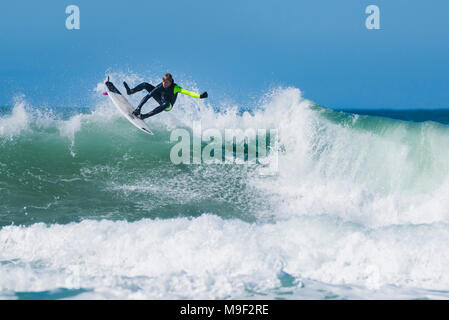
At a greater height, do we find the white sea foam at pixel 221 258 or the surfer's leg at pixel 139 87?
the surfer's leg at pixel 139 87

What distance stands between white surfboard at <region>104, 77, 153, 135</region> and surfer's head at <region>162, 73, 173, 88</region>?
4.10ft

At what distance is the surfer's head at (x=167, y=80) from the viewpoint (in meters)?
8.72

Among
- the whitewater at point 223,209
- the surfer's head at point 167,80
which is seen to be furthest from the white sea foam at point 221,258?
the surfer's head at point 167,80

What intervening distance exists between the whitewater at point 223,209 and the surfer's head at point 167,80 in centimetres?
207

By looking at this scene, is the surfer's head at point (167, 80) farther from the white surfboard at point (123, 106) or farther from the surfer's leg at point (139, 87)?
the white surfboard at point (123, 106)

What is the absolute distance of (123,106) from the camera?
9.89 m

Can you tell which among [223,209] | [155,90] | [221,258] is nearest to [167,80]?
[155,90]

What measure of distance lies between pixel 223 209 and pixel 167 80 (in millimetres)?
2832

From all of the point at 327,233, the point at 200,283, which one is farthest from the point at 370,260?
the point at 200,283

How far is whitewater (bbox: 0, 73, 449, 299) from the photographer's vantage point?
5.14 m

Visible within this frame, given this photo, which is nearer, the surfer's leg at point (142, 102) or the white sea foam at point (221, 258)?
the white sea foam at point (221, 258)

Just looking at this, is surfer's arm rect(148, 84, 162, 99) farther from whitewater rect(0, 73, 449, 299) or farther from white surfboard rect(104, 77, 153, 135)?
whitewater rect(0, 73, 449, 299)

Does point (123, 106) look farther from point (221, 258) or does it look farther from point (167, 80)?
point (221, 258)
